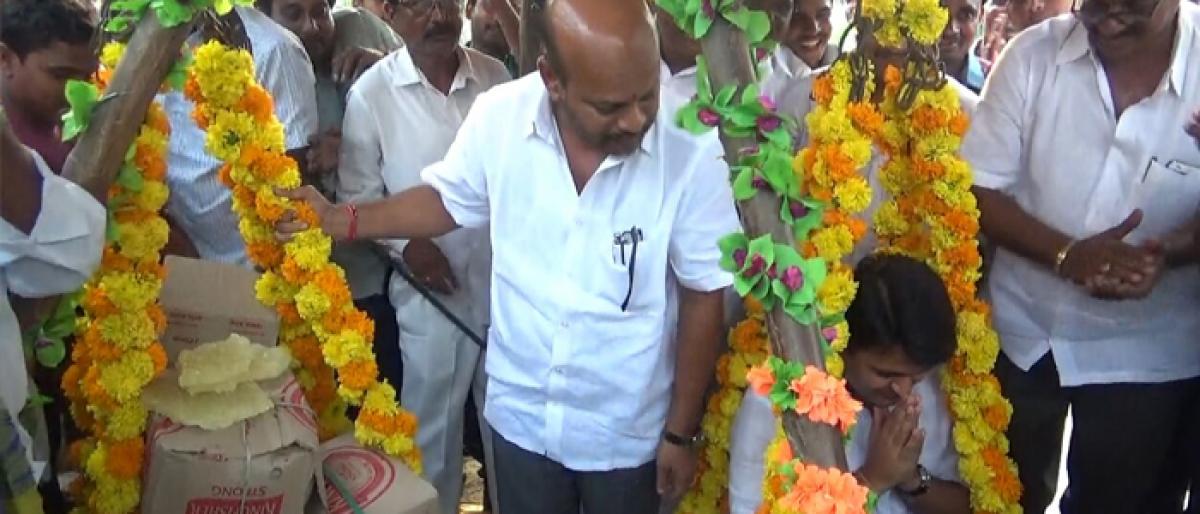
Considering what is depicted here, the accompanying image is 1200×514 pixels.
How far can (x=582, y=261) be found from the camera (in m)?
2.07

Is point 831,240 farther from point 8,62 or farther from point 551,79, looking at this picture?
point 8,62

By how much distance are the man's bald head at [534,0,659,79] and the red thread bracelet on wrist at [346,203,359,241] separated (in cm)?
62

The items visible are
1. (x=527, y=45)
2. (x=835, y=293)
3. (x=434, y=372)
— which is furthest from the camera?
(x=434, y=372)

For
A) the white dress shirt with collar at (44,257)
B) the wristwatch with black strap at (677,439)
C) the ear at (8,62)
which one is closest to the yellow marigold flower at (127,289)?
the white dress shirt with collar at (44,257)

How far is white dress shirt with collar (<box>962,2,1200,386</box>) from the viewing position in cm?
239

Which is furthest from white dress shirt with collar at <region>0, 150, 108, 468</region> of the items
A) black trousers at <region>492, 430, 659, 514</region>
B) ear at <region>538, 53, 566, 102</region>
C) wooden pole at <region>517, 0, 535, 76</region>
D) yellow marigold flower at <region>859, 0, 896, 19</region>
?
yellow marigold flower at <region>859, 0, 896, 19</region>

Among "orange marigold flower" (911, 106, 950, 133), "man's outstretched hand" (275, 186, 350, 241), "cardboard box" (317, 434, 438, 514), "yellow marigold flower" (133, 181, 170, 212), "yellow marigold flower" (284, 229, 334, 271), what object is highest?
"orange marigold flower" (911, 106, 950, 133)

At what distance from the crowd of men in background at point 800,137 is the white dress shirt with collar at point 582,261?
10 mm

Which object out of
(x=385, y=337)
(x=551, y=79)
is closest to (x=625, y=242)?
(x=551, y=79)

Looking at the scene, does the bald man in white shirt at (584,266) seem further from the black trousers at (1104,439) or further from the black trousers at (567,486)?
the black trousers at (1104,439)

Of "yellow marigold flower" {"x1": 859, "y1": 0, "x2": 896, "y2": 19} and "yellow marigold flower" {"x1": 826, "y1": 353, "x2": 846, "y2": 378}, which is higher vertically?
"yellow marigold flower" {"x1": 859, "y1": 0, "x2": 896, "y2": 19}

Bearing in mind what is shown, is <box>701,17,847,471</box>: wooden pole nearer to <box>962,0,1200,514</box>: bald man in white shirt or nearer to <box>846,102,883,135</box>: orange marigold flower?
<box>846,102,883,135</box>: orange marigold flower

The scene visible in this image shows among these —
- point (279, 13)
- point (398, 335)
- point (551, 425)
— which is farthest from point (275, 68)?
point (551, 425)

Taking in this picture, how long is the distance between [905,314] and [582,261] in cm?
59
